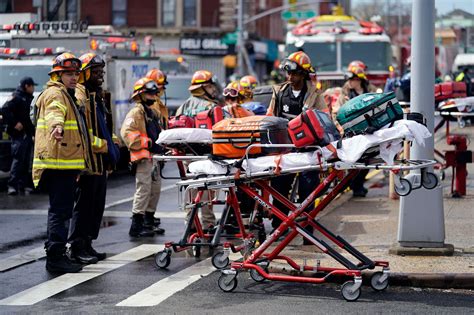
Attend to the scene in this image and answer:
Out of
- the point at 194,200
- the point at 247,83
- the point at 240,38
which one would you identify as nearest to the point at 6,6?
the point at 247,83

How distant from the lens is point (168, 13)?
6197 centimetres

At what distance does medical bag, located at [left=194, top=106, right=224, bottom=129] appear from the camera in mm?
11750

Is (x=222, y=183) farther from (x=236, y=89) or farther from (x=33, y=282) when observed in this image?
(x=236, y=89)

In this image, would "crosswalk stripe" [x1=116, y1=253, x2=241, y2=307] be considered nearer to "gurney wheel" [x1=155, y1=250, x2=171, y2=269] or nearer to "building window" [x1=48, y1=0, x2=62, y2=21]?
"gurney wheel" [x1=155, y1=250, x2=171, y2=269]

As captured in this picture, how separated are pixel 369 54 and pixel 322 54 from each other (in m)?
1.19

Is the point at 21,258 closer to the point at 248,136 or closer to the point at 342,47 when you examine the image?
the point at 248,136

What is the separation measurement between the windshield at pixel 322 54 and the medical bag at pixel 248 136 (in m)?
18.9

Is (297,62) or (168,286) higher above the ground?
(297,62)

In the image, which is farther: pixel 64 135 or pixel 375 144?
pixel 64 135

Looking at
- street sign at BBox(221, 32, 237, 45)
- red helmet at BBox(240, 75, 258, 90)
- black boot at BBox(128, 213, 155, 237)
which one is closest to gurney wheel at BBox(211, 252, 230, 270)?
black boot at BBox(128, 213, 155, 237)

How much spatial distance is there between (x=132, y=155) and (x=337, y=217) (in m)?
2.68

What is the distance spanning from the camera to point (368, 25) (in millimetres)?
29359

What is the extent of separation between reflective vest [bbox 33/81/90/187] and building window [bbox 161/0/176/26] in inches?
2043

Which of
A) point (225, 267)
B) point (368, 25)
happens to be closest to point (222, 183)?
point (225, 267)
